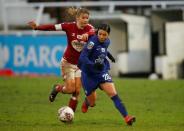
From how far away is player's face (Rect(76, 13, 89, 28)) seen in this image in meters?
15.6

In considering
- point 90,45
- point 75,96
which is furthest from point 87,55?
point 75,96

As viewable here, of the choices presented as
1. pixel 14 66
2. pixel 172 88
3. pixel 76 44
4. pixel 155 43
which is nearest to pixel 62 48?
pixel 14 66

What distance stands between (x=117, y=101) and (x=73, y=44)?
6.96ft

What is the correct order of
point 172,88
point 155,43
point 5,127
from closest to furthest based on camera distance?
1. point 5,127
2. point 172,88
3. point 155,43

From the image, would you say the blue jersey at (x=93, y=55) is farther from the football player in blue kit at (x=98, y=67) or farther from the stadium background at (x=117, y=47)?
the stadium background at (x=117, y=47)

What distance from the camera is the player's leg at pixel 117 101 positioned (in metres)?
14.4

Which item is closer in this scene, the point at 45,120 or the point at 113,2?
the point at 45,120

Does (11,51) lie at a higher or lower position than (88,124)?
lower

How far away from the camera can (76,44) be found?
16.1m

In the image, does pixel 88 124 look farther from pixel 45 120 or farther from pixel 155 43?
pixel 155 43

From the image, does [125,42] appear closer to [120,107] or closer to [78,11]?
[78,11]

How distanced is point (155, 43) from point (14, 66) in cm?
623

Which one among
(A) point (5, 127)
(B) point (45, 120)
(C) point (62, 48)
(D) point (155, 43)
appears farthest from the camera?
(D) point (155, 43)

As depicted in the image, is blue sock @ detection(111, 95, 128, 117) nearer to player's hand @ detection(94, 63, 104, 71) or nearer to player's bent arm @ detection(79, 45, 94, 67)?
player's hand @ detection(94, 63, 104, 71)
